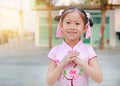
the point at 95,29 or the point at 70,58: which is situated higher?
the point at 70,58

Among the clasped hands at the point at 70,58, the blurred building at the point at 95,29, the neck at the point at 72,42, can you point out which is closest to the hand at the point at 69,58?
the clasped hands at the point at 70,58

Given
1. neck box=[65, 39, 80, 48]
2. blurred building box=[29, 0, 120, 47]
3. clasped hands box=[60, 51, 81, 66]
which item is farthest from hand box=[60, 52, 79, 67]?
blurred building box=[29, 0, 120, 47]

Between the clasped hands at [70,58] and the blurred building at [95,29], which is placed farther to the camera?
the blurred building at [95,29]

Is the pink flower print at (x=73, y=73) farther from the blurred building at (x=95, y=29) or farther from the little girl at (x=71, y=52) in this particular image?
the blurred building at (x=95, y=29)

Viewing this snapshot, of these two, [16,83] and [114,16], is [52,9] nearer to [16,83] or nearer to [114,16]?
[114,16]

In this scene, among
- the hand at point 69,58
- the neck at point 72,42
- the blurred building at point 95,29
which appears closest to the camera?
the hand at point 69,58

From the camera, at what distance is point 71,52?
1883mm

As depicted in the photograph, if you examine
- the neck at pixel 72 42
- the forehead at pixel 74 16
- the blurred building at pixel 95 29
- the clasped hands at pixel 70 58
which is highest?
the forehead at pixel 74 16

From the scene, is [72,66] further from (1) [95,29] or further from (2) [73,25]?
(1) [95,29]

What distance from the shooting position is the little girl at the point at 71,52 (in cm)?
191

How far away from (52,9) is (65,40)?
20.8 metres

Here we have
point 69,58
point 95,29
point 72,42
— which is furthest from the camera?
point 95,29

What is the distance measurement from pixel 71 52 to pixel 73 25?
14 centimetres

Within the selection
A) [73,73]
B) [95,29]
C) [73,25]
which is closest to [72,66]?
[73,73]
